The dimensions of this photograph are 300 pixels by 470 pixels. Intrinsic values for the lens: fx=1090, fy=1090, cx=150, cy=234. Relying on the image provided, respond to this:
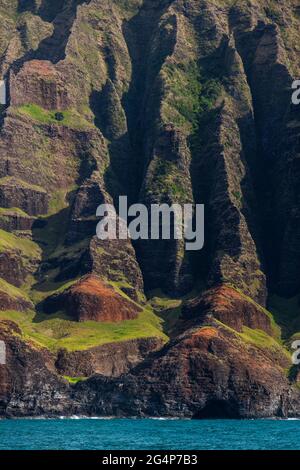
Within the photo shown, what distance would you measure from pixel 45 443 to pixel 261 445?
3931cm

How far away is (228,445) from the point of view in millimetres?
198000
